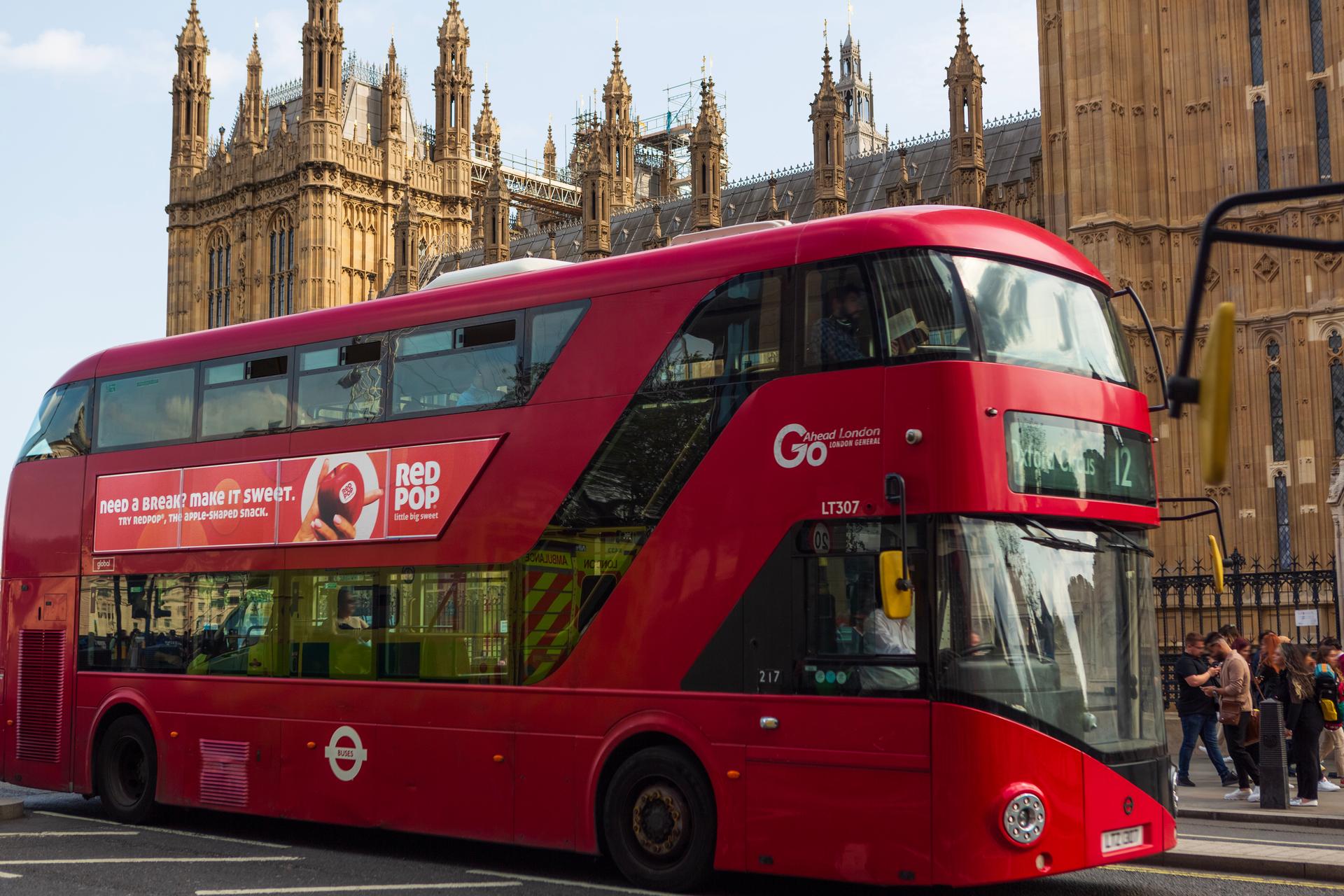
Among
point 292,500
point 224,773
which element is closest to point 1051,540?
point 292,500

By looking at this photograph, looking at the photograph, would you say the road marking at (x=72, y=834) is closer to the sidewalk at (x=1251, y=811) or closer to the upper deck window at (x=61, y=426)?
the upper deck window at (x=61, y=426)

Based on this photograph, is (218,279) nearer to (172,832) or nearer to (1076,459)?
(172,832)

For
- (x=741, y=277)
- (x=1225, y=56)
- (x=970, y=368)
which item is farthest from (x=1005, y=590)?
(x=1225, y=56)

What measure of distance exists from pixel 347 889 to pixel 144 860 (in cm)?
224

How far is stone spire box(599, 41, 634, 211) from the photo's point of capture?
55875 mm

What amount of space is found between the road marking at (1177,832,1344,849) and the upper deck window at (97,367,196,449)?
8831 mm

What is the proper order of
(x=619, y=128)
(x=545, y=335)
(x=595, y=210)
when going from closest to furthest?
1. (x=545, y=335)
2. (x=595, y=210)
3. (x=619, y=128)

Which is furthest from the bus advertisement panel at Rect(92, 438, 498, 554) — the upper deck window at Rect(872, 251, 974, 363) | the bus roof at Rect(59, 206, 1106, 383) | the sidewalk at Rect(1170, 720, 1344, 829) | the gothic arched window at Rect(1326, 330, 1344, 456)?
the gothic arched window at Rect(1326, 330, 1344, 456)

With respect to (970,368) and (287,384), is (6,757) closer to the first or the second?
(287,384)

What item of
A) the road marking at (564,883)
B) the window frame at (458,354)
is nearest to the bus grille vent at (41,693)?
the window frame at (458,354)

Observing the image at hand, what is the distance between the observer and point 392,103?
62781mm

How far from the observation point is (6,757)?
→ 1373cm

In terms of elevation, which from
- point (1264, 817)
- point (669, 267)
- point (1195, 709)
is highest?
point (669, 267)

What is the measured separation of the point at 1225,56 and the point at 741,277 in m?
22.0
